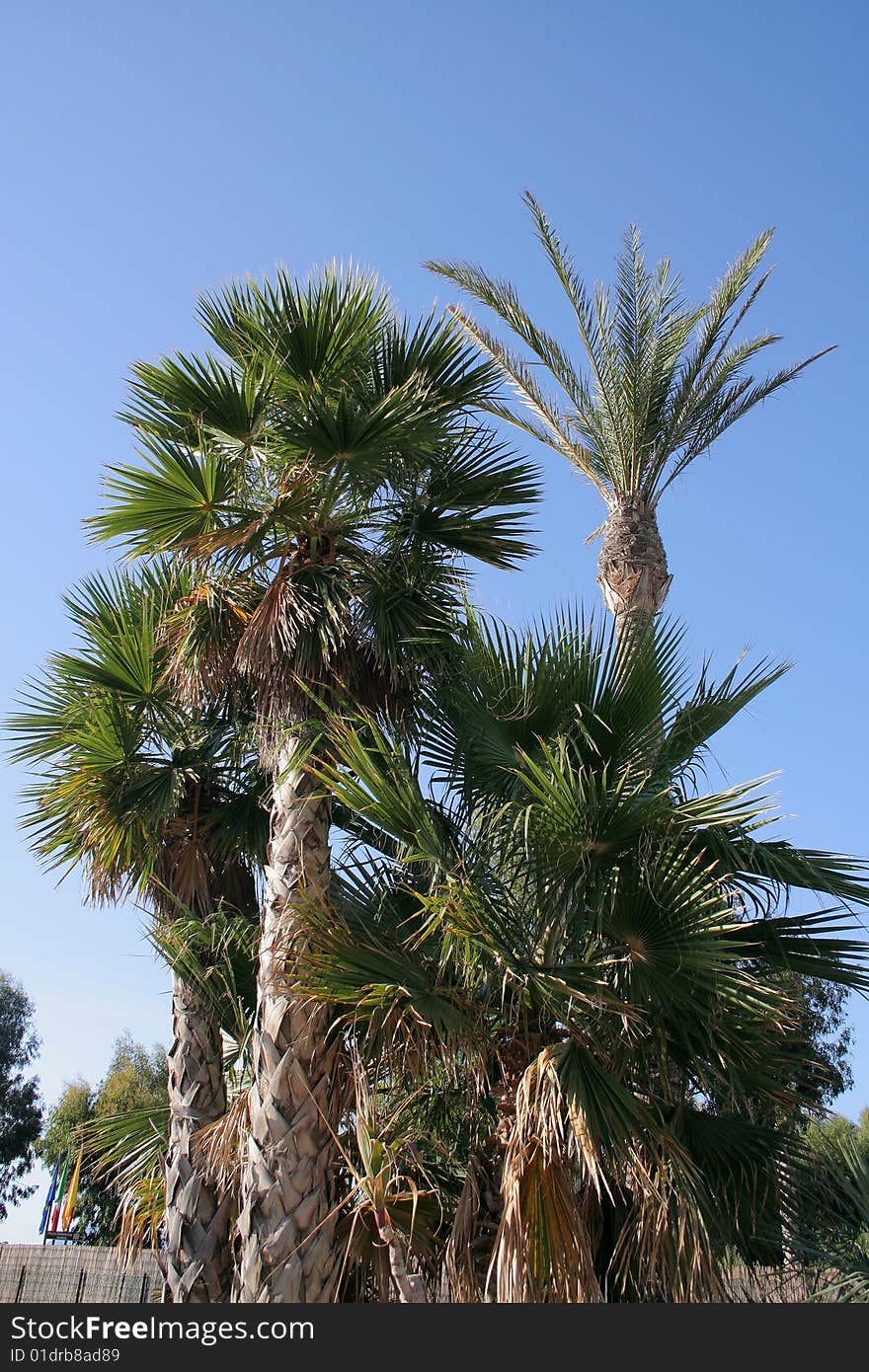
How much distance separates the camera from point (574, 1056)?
225 inches

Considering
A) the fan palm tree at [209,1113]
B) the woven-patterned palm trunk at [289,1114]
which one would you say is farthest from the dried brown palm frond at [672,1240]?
the fan palm tree at [209,1113]

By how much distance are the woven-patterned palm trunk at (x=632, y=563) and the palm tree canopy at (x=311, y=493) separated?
1.57 metres

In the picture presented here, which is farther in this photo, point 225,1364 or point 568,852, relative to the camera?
point 568,852

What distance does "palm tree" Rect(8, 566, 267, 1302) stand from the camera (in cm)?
799

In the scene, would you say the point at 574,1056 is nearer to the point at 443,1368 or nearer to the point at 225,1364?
the point at 443,1368

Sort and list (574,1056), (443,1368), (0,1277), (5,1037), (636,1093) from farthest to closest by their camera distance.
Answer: (5,1037)
(0,1277)
(636,1093)
(574,1056)
(443,1368)

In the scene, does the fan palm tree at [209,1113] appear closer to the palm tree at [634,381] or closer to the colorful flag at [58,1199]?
the palm tree at [634,381]

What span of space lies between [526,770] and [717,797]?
123 centimetres

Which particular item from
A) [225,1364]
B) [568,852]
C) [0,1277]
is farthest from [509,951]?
[0,1277]

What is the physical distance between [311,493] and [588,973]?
3.88 m

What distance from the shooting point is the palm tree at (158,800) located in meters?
7.99

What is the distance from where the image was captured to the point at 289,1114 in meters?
6.34

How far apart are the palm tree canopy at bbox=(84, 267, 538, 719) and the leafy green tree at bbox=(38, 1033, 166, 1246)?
2142 cm

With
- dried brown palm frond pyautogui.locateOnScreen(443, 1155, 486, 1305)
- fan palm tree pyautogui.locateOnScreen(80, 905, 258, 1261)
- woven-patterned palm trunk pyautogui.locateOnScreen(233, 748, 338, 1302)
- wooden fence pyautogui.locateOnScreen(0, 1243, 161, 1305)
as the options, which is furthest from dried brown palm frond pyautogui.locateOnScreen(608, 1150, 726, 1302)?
wooden fence pyautogui.locateOnScreen(0, 1243, 161, 1305)
